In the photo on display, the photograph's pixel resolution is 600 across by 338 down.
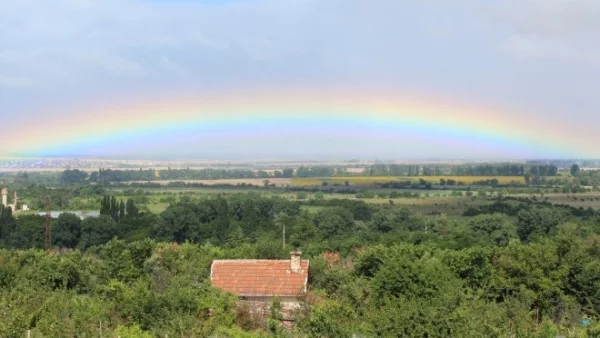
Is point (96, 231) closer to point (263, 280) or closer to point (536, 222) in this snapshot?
point (263, 280)

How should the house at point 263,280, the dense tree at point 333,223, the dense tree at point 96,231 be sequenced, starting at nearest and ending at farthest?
the house at point 263,280 < the dense tree at point 96,231 < the dense tree at point 333,223

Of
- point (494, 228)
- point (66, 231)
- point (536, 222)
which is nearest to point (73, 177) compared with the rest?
point (66, 231)

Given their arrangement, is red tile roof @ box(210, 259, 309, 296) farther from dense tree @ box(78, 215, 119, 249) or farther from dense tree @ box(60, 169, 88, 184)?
dense tree @ box(60, 169, 88, 184)

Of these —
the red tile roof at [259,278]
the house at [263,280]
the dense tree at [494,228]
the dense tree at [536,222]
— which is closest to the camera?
the house at [263,280]

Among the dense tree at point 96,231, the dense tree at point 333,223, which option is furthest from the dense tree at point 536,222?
the dense tree at point 96,231

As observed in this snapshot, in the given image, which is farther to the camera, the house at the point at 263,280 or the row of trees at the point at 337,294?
the house at the point at 263,280

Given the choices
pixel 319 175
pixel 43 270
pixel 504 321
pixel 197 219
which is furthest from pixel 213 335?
pixel 319 175

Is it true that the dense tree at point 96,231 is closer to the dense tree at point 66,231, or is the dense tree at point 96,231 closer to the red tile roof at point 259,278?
the dense tree at point 66,231

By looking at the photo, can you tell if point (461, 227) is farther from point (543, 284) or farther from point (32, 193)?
point (32, 193)
